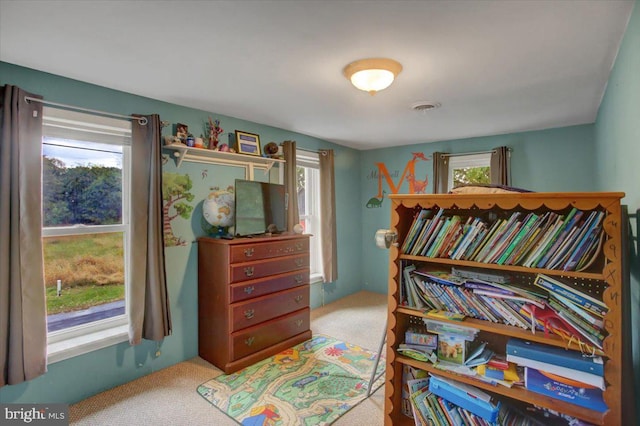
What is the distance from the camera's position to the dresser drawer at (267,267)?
263 cm

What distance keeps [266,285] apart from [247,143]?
1.42 metres

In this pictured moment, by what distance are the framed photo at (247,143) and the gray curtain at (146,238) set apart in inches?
31.1

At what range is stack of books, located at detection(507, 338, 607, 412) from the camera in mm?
1332

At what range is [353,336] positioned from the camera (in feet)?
10.8

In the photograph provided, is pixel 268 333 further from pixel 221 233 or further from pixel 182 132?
pixel 182 132

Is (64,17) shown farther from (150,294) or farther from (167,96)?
(150,294)

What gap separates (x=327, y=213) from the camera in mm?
4227

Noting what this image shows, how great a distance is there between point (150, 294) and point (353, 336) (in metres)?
1.96

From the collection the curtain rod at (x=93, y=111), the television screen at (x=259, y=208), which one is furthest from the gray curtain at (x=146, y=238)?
the television screen at (x=259, y=208)

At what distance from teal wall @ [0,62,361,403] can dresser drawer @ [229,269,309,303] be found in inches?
21.2

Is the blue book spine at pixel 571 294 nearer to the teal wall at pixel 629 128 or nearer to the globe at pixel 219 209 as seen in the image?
the teal wall at pixel 629 128

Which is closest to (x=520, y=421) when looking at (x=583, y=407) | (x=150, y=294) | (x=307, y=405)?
(x=583, y=407)

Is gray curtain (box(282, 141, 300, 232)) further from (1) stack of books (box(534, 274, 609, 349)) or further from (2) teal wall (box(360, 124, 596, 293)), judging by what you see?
(1) stack of books (box(534, 274, 609, 349))

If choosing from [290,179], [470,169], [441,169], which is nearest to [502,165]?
[470,169]
